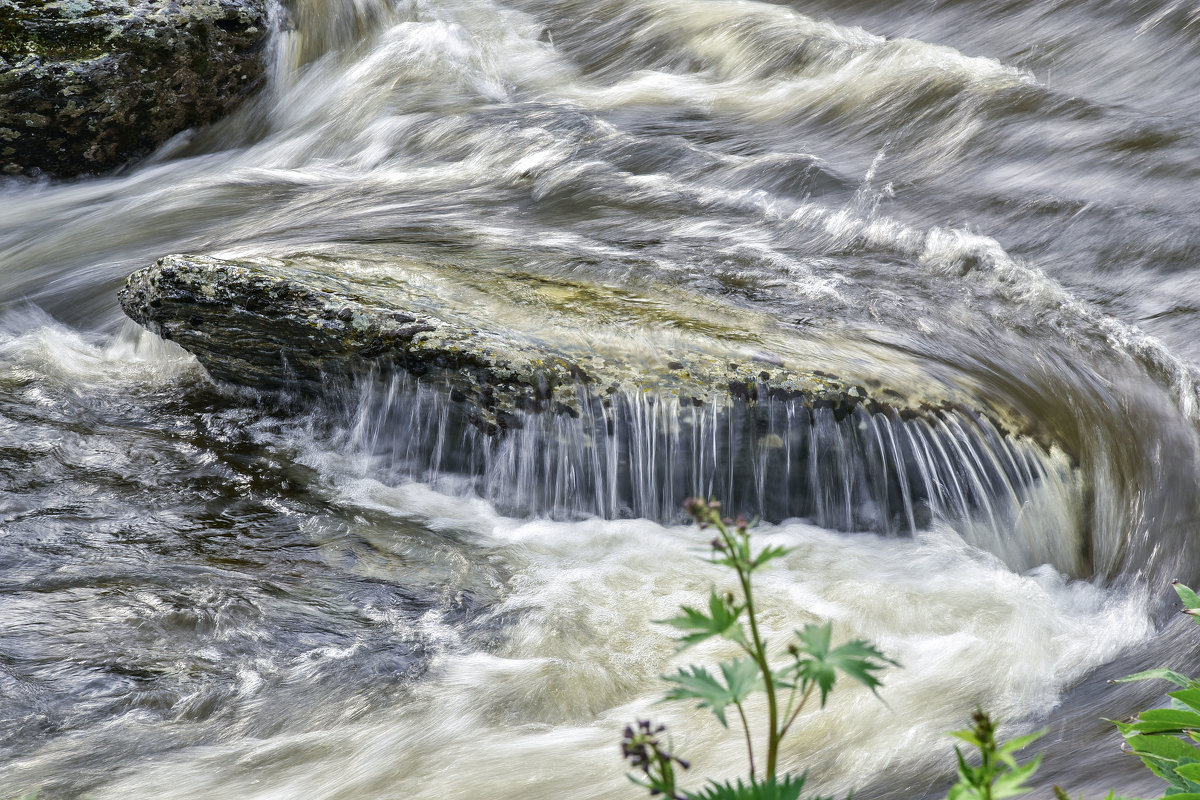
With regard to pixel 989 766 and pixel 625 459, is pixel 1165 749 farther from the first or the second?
pixel 625 459

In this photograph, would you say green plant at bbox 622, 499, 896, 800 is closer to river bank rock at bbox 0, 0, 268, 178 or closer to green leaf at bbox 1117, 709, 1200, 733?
green leaf at bbox 1117, 709, 1200, 733

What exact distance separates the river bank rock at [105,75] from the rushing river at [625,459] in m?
0.24

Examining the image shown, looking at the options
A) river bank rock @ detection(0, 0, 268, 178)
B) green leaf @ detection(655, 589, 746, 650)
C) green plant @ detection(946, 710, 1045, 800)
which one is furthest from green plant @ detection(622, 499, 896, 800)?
Result: river bank rock @ detection(0, 0, 268, 178)

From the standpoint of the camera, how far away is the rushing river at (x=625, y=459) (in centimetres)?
296

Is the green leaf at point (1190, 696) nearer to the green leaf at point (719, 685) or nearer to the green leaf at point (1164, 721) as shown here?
the green leaf at point (1164, 721)

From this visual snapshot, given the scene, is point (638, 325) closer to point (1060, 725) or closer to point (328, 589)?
point (328, 589)

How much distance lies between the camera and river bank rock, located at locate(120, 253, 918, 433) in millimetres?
4023

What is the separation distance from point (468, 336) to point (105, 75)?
5509mm

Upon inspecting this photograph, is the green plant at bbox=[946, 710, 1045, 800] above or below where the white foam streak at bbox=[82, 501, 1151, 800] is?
above

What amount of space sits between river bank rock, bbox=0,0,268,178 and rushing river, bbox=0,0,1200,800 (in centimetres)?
24

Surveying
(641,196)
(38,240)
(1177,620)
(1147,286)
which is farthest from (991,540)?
(38,240)

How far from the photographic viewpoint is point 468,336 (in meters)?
4.09

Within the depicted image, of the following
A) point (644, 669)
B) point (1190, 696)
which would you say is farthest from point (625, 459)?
point (1190, 696)

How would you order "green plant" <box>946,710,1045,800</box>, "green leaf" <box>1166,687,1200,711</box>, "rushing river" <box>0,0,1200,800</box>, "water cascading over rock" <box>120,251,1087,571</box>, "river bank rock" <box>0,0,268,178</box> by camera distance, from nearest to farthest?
"green plant" <box>946,710,1045,800</box> < "green leaf" <box>1166,687,1200,711</box> < "rushing river" <box>0,0,1200,800</box> < "water cascading over rock" <box>120,251,1087,571</box> < "river bank rock" <box>0,0,268,178</box>
